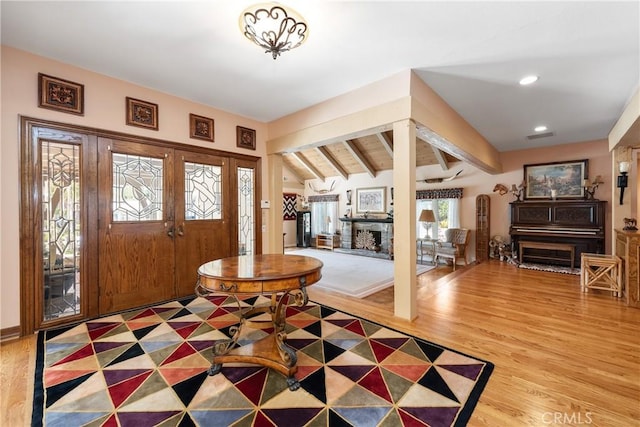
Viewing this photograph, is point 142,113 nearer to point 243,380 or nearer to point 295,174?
point 243,380

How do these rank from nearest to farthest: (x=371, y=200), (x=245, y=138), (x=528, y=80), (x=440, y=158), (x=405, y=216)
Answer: (x=405, y=216) → (x=528, y=80) → (x=245, y=138) → (x=440, y=158) → (x=371, y=200)

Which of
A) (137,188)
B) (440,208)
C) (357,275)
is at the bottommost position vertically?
(357,275)

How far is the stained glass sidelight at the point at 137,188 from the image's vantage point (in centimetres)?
312

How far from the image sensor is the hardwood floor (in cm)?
160

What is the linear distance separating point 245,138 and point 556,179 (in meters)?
6.74

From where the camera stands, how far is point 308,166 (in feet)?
29.3

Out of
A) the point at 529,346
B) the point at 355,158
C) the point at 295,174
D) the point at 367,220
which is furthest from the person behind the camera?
the point at 295,174

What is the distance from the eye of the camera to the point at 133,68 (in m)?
2.84

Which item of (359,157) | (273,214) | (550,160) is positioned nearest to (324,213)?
(359,157)

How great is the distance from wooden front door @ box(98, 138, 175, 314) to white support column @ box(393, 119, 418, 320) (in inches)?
114

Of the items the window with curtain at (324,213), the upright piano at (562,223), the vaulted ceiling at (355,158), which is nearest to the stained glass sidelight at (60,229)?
the vaulted ceiling at (355,158)

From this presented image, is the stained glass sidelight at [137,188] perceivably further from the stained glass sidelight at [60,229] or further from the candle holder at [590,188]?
the candle holder at [590,188]

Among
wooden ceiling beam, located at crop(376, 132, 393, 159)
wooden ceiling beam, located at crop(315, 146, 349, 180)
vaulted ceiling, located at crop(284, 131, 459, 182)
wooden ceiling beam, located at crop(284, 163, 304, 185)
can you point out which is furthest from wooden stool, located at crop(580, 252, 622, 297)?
wooden ceiling beam, located at crop(284, 163, 304, 185)

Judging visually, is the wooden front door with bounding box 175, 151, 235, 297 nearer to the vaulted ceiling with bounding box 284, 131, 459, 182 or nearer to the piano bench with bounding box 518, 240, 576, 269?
the vaulted ceiling with bounding box 284, 131, 459, 182
